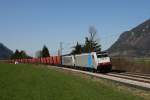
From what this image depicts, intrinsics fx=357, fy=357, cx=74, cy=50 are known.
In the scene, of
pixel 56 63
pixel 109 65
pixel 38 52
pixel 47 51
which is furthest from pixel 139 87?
pixel 38 52

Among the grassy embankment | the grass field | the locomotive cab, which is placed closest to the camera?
the grass field

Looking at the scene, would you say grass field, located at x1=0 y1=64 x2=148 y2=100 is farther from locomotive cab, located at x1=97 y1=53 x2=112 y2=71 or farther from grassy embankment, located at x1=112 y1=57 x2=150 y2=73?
grassy embankment, located at x1=112 y1=57 x2=150 y2=73

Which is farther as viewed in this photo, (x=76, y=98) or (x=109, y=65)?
(x=109, y=65)

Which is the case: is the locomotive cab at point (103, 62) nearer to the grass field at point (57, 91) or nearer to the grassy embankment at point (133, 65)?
the grassy embankment at point (133, 65)

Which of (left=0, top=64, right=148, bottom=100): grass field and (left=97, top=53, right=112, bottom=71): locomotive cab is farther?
(left=97, top=53, right=112, bottom=71): locomotive cab

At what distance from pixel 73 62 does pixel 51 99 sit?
2014 inches

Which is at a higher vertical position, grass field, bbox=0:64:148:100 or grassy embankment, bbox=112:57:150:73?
grassy embankment, bbox=112:57:150:73

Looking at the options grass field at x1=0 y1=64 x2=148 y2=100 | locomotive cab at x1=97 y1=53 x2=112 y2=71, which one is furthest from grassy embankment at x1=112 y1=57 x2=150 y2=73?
grass field at x1=0 y1=64 x2=148 y2=100

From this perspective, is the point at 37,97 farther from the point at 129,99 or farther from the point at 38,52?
the point at 38,52

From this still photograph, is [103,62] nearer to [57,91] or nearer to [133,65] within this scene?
[133,65]

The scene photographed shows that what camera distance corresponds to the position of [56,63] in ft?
297

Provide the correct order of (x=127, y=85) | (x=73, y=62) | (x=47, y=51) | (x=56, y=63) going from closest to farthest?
(x=127, y=85) → (x=73, y=62) → (x=56, y=63) → (x=47, y=51)

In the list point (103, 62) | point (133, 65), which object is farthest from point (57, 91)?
point (133, 65)

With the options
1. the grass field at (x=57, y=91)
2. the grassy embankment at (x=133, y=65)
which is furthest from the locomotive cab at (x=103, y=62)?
the grass field at (x=57, y=91)
